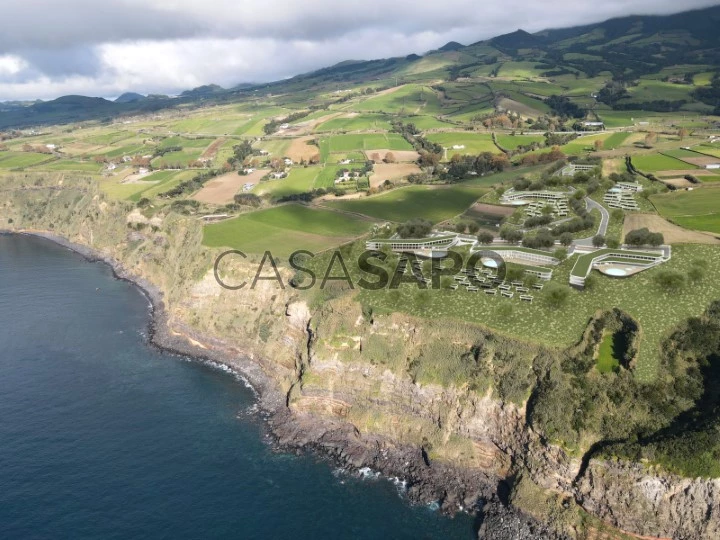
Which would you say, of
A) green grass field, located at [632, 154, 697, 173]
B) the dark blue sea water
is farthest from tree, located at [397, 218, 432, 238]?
green grass field, located at [632, 154, 697, 173]

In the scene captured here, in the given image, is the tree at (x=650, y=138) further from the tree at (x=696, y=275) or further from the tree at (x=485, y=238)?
the tree at (x=696, y=275)

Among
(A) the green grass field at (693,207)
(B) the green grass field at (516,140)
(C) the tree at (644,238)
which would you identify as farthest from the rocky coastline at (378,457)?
(B) the green grass field at (516,140)

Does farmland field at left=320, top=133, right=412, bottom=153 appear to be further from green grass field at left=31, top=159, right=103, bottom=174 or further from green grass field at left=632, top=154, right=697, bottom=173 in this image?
green grass field at left=31, top=159, right=103, bottom=174

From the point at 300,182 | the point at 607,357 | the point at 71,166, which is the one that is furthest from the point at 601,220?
the point at 71,166

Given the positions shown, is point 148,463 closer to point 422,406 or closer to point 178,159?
point 422,406

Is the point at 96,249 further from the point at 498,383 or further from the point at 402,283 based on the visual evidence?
the point at 498,383

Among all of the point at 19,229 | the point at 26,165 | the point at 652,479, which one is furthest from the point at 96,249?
the point at 652,479

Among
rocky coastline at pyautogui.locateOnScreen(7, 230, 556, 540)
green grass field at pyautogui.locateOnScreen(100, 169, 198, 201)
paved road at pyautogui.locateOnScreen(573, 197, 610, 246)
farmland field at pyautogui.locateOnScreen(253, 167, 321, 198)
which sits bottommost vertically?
rocky coastline at pyautogui.locateOnScreen(7, 230, 556, 540)
